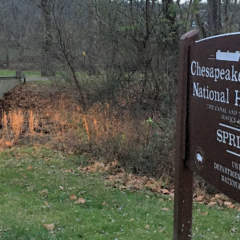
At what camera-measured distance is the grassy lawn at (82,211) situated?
5.32 metres

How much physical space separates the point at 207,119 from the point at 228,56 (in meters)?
0.51

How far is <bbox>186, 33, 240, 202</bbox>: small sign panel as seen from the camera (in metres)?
2.88

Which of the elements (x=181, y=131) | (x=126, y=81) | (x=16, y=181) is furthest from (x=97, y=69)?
(x=181, y=131)

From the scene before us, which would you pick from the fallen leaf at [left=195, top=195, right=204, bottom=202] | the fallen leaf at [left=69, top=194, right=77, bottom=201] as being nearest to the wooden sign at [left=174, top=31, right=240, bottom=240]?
the fallen leaf at [left=69, top=194, right=77, bottom=201]

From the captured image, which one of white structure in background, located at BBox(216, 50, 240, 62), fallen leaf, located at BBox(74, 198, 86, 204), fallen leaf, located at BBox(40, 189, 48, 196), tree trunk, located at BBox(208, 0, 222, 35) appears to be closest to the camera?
white structure in background, located at BBox(216, 50, 240, 62)

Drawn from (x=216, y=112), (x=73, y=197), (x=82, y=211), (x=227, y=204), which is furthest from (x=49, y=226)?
(x=227, y=204)

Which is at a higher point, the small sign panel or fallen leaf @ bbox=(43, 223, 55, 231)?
the small sign panel

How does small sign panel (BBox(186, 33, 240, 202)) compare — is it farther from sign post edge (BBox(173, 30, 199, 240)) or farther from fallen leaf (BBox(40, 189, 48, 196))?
fallen leaf (BBox(40, 189, 48, 196))

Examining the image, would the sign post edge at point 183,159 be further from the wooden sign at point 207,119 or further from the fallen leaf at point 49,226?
the fallen leaf at point 49,226

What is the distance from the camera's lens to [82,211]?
6.12m

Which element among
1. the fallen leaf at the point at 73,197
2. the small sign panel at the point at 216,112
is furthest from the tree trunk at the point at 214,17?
the small sign panel at the point at 216,112

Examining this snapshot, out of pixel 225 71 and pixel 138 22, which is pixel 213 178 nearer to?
pixel 225 71

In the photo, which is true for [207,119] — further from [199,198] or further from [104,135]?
[104,135]

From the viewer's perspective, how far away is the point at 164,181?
855 cm
